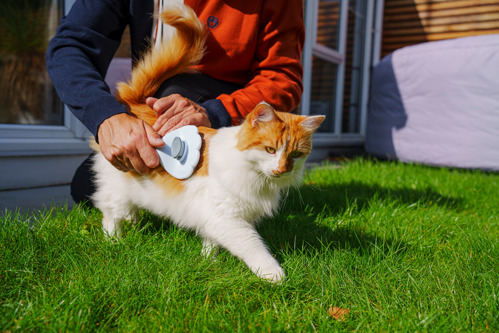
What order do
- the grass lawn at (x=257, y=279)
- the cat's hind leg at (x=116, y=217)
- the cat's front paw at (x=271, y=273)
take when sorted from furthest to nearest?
the cat's hind leg at (x=116, y=217)
the cat's front paw at (x=271, y=273)
the grass lawn at (x=257, y=279)

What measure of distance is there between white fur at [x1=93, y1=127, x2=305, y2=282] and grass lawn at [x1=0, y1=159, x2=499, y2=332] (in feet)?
0.29

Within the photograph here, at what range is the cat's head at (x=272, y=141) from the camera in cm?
128

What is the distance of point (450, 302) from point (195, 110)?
43.4 inches

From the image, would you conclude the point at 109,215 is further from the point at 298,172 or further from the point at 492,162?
the point at 492,162

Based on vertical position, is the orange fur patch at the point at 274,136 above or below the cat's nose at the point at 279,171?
above

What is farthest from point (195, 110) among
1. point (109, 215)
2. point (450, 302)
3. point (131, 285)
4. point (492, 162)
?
point (492, 162)

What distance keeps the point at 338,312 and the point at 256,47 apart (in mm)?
1234


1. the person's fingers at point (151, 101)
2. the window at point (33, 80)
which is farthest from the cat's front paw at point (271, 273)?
the window at point (33, 80)

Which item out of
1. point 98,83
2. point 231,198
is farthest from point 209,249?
point 98,83

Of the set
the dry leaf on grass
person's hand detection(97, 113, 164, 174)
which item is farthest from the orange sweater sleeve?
the dry leaf on grass

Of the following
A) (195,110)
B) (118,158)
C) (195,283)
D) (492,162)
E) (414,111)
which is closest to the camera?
(195,283)

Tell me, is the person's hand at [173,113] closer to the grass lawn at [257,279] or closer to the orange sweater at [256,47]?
the orange sweater at [256,47]

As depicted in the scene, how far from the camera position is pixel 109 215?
1.59 metres

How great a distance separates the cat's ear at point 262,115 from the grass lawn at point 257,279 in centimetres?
51
